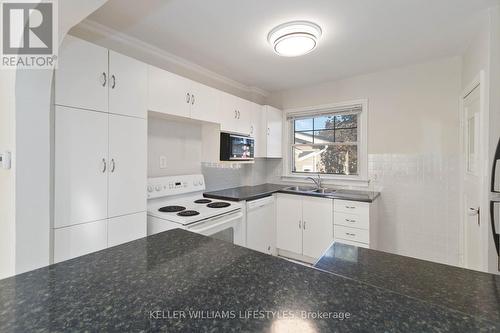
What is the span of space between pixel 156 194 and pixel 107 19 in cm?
156

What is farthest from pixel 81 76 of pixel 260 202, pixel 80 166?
pixel 260 202

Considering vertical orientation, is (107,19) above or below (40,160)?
above

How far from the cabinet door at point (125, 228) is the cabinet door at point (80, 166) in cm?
11

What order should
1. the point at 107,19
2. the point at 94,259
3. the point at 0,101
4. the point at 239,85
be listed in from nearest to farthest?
the point at 94,259
the point at 0,101
the point at 107,19
the point at 239,85

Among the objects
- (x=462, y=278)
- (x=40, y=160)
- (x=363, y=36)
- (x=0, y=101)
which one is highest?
(x=363, y=36)

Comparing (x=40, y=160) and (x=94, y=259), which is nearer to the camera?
(x=94, y=259)

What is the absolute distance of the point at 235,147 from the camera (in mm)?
2889

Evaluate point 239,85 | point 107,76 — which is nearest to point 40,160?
point 107,76

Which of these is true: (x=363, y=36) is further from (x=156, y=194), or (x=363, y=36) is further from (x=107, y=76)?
(x=156, y=194)

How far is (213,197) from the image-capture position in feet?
9.37

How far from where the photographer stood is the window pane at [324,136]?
3.49 m

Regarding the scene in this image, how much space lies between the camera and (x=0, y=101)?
A: 5.34ft

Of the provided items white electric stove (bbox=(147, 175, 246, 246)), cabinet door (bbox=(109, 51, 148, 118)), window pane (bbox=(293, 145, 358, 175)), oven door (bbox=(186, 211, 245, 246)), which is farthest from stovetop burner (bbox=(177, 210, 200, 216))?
window pane (bbox=(293, 145, 358, 175))

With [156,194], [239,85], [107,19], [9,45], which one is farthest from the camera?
[239,85]
